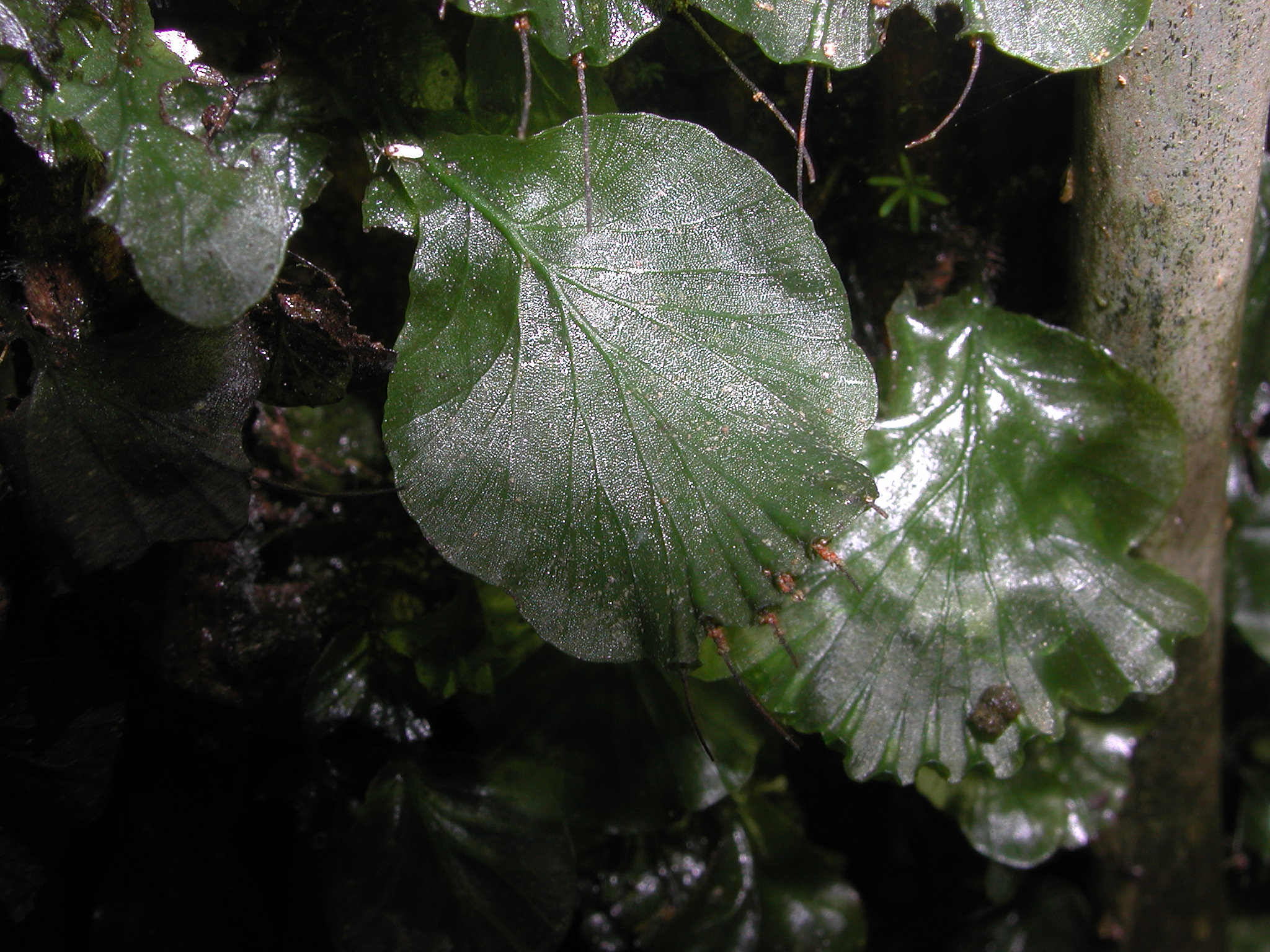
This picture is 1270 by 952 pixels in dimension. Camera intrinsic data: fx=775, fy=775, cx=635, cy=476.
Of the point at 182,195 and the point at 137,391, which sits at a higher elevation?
the point at 182,195

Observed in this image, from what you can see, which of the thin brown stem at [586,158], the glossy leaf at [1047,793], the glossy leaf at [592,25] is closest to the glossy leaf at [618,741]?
the glossy leaf at [1047,793]

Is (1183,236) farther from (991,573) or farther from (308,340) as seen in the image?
(308,340)

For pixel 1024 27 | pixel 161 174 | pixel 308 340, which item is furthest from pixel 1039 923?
pixel 161 174

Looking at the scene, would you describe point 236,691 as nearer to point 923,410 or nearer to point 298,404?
point 298,404

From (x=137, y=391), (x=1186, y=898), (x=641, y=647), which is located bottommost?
(x=1186, y=898)

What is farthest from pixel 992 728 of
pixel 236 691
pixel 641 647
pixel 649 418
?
pixel 236 691

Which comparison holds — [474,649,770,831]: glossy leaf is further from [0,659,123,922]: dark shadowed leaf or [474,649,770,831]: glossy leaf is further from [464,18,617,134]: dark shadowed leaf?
[464,18,617,134]: dark shadowed leaf

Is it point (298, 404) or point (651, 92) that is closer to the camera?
point (298, 404)
